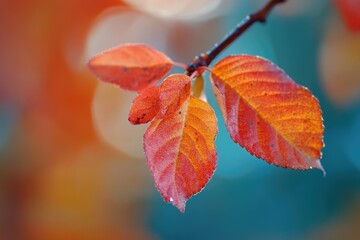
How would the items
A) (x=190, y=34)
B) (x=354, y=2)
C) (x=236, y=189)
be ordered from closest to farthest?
(x=354, y=2) < (x=190, y=34) < (x=236, y=189)

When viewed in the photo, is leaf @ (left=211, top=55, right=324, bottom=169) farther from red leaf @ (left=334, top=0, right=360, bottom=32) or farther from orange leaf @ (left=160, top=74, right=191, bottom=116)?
red leaf @ (left=334, top=0, right=360, bottom=32)

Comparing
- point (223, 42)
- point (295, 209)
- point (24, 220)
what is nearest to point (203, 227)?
point (295, 209)

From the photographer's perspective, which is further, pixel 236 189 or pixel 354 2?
pixel 236 189

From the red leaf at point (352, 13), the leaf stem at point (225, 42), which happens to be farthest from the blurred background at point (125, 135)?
the leaf stem at point (225, 42)

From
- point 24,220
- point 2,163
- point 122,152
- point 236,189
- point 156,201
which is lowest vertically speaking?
point 236,189

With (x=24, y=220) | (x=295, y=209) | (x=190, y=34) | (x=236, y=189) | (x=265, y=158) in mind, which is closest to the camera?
(x=265, y=158)

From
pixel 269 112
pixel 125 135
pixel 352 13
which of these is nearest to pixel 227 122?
pixel 269 112

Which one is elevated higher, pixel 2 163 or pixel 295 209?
pixel 2 163

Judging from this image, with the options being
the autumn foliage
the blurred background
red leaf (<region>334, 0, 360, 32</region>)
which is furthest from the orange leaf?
the blurred background

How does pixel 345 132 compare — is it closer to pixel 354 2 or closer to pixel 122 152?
pixel 122 152
